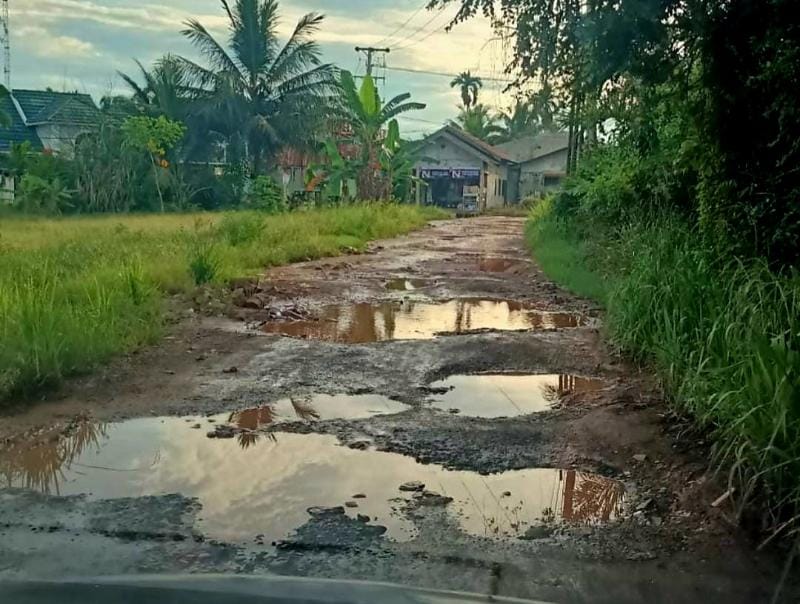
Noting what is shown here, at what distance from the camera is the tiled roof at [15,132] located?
3147 cm

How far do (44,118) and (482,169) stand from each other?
898 inches

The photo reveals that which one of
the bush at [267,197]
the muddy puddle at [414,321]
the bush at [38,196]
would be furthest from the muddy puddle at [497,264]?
the bush at [38,196]

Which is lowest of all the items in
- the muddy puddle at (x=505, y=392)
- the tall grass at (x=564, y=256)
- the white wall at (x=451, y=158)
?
the muddy puddle at (x=505, y=392)

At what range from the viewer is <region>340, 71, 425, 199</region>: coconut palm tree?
26.4m

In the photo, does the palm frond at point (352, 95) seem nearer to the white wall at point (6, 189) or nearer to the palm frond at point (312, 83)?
the palm frond at point (312, 83)

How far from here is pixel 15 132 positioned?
32219 millimetres

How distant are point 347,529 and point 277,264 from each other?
1069 cm

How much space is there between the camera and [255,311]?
9492mm

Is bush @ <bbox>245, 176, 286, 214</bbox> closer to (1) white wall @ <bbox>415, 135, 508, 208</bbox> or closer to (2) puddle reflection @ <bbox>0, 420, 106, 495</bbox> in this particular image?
(1) white wall @ <bbox>415, 135, 508, 208</bbox>

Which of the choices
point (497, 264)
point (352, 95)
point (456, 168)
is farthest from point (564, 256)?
point (456, 168)

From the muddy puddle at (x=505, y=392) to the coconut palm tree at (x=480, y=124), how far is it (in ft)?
179

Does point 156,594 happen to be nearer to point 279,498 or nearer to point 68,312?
point 279,498

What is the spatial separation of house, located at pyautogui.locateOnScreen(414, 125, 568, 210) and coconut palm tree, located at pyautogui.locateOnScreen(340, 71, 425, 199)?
1312cm

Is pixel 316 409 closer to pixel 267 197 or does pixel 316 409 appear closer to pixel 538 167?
pixel 267 197
